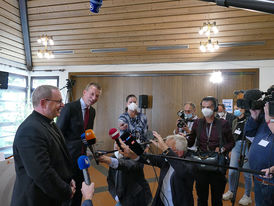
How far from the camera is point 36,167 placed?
1.27m

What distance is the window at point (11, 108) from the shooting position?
6449 mm

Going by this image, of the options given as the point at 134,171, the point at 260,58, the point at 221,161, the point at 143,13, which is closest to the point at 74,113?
the point at 134,171

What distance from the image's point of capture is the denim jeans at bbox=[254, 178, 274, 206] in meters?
1.75

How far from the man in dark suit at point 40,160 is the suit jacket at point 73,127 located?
2.01 feet

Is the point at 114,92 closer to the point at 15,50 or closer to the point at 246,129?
the point at 15,50

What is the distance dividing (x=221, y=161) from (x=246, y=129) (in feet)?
1.60

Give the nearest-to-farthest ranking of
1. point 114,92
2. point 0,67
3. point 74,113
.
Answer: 1. point 74,113
2. point 0,67
3. point 114,92

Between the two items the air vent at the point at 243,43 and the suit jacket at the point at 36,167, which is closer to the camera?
the suit jacket at the point at 36,167

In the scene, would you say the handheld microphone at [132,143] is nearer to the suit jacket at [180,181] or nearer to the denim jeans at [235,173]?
the suit jacket at [180,181]

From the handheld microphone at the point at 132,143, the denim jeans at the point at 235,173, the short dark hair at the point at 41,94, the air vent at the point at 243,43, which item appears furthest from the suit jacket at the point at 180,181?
the air vent at the point at 243,43

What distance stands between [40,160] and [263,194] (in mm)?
1783

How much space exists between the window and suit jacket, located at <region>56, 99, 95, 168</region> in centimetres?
525

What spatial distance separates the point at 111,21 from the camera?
5379mm

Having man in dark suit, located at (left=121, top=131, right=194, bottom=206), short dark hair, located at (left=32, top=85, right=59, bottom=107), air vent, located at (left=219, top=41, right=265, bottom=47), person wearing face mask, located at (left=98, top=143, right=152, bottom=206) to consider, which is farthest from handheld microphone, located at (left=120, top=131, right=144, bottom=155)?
air vent, located at (left=219, top=41, right=265, bottom=47)
